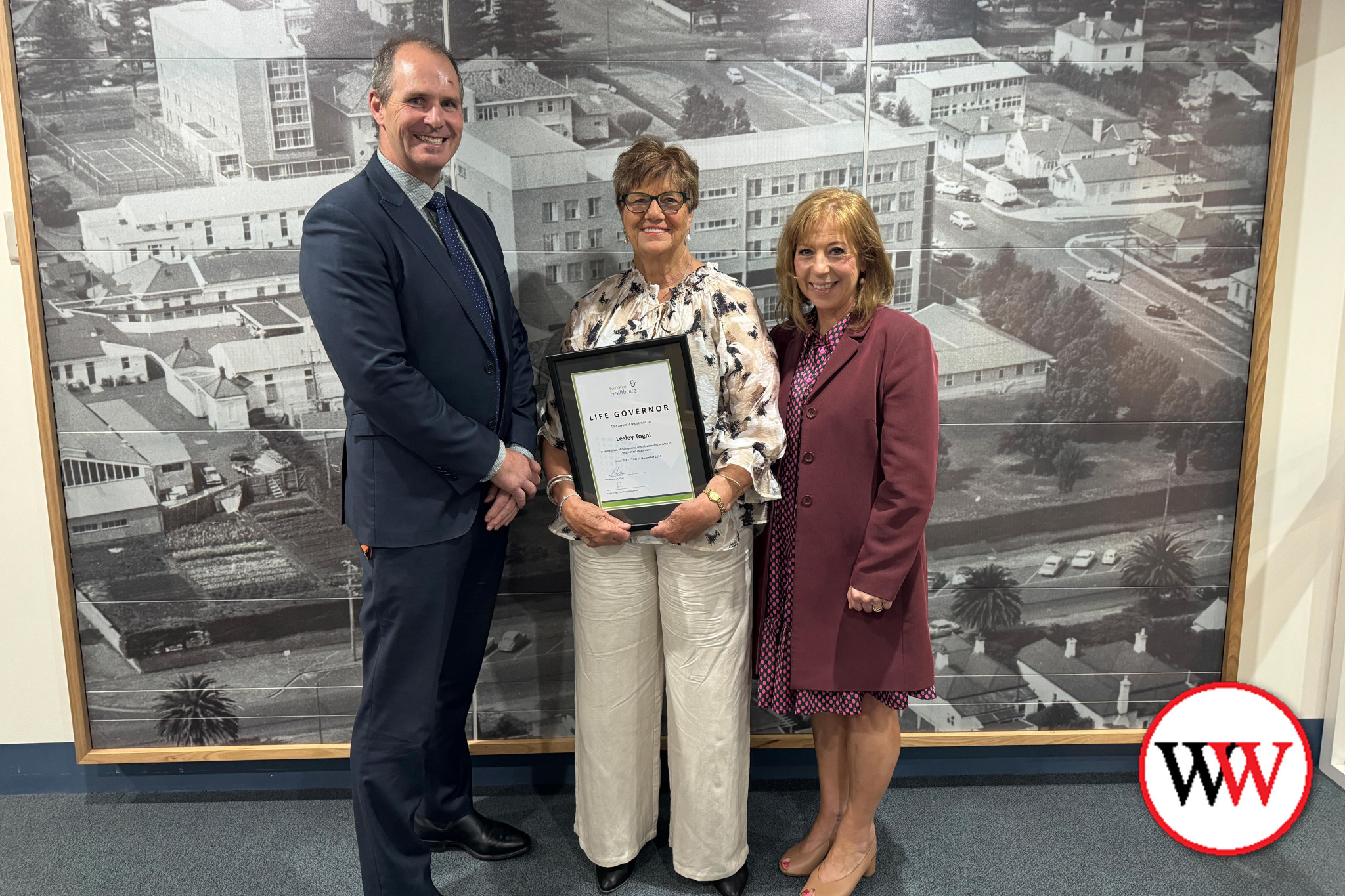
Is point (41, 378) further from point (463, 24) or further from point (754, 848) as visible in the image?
point (754, 848)

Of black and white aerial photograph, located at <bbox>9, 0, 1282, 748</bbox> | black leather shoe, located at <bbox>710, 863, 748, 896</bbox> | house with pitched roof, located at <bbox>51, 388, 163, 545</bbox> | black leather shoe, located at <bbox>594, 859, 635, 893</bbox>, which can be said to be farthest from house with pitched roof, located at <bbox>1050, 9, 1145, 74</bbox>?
house with pitched roof, located at <bbox>51, 388, 163, 545</bbox>

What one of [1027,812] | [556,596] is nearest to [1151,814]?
[1027,812]

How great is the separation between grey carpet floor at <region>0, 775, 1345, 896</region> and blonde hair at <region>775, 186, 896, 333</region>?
144 centimetres

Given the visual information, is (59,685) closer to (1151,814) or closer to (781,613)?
(781,613)

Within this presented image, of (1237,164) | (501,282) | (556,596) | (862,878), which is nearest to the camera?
(501,282)

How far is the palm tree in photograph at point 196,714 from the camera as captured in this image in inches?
96.7

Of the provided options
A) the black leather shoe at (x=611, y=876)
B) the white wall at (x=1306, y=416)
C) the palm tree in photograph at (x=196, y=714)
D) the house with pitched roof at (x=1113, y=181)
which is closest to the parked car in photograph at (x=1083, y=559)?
the white wall at (x=1306, y=416)

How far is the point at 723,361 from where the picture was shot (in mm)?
1881

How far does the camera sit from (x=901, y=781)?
2545 mm

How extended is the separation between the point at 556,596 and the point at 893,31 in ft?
5.96

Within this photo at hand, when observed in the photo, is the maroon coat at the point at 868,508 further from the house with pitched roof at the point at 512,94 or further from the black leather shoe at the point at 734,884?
the house with pitched roof at the point at 512,94

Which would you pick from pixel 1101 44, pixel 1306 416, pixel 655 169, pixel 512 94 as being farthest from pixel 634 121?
pixel 1306 416

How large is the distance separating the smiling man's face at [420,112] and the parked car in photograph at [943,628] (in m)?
1.86

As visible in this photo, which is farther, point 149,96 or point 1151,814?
point 1151,814
